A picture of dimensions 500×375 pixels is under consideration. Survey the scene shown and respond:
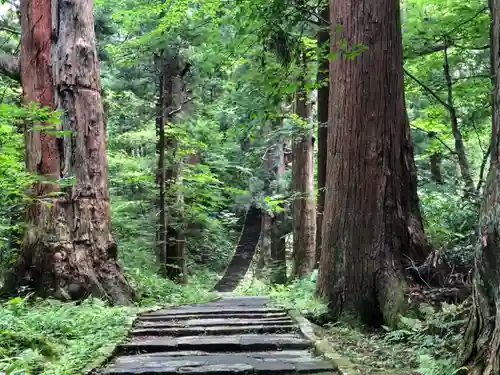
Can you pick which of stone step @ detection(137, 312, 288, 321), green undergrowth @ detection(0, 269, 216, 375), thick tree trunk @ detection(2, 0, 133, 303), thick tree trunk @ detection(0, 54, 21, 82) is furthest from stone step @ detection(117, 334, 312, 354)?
thick tree trunk @ detection(0, 54, 21, 82)

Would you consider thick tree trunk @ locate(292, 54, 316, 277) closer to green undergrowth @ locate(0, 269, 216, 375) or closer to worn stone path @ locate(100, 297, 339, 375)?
worn stone path @ locate(100, 297, 339, 375)

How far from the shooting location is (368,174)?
264 inches

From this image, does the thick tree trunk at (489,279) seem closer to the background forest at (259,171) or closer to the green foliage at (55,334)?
the background forest at (259,171)

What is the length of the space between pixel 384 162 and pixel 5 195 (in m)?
4.89

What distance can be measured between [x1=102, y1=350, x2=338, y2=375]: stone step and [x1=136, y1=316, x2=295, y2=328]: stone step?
1489 mm

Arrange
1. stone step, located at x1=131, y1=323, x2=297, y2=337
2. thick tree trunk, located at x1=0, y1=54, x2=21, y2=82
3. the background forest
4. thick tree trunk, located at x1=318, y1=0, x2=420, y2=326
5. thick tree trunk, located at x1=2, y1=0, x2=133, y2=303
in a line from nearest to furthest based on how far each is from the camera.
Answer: the background forest → stone step, located at x1=131, y1=323, x2=297, y2=337 → thick tree trunk, located at x1=318, y1=0, x2=420, y2=326 → thick tree trunk, located at x1=2, y1=0, x2=133, y2=303 → thick tree trunk, located at x1=0, y1=54, x2=21, y2=82

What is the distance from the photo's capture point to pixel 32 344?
489 cm

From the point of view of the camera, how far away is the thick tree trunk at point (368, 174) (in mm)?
6430

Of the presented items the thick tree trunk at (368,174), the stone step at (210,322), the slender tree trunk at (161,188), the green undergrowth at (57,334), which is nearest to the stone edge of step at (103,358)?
the green undergrowth at (57,334)

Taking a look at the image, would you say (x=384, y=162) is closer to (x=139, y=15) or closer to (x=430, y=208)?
(x=430, y=208)

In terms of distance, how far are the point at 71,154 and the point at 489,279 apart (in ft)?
25.4

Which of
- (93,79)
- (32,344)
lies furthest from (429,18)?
(32,344)

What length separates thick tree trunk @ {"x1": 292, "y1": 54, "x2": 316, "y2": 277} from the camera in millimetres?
14500

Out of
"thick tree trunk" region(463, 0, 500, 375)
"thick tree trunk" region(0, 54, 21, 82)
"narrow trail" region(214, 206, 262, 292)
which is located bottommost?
"narrow trail" region(214, 206, 262, 292)
